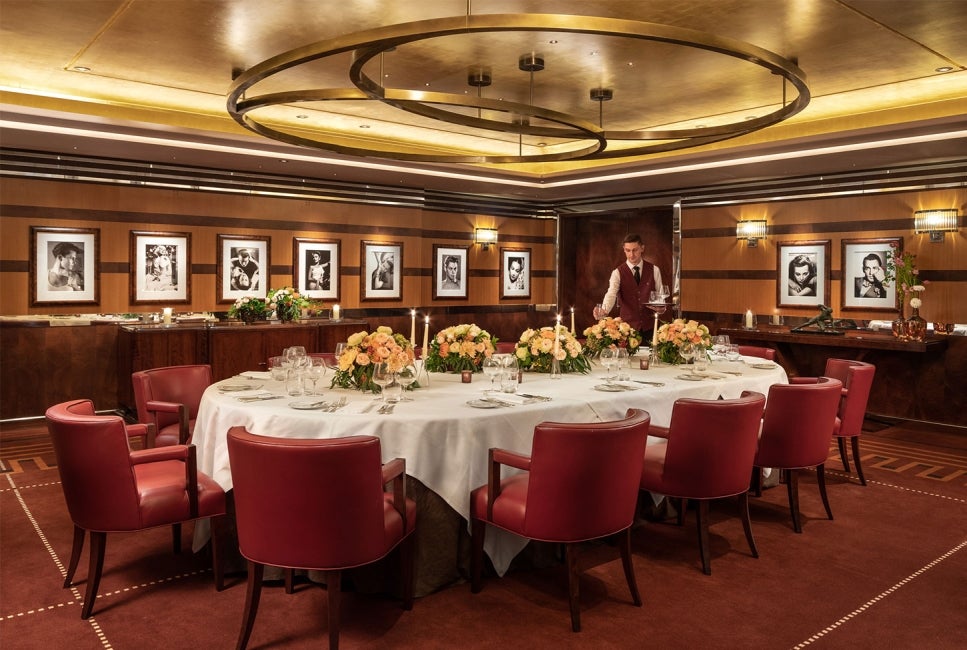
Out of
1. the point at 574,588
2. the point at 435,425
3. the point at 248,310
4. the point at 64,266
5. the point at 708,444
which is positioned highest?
the point at 64,266

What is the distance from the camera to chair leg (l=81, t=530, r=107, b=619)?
131 inches

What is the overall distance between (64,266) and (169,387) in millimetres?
3921

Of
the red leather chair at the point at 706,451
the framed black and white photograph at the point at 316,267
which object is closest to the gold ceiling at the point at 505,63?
Answer: the framed black and white photograph at the point at 316,267

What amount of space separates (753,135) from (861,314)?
2.44m

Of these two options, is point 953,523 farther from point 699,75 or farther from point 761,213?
point 761,213

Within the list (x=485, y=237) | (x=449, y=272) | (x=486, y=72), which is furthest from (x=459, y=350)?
(x=485, y=237)

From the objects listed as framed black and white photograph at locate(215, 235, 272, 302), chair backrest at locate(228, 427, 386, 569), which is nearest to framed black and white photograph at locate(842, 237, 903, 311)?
framed black and white photograph at locate(215, 235, 272, 302)

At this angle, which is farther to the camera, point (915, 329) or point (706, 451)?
point (915, 329)

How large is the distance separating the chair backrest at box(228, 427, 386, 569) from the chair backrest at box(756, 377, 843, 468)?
263cm

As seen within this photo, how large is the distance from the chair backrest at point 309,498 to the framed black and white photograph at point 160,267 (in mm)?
6232

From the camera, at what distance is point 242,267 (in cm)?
916

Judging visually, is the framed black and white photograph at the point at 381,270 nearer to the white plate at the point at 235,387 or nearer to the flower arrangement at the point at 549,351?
the flower arrangement at the point at 549,351

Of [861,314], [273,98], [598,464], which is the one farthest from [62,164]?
[861,314]

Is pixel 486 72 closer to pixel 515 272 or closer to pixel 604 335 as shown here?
pixel 604 335
